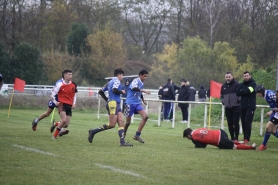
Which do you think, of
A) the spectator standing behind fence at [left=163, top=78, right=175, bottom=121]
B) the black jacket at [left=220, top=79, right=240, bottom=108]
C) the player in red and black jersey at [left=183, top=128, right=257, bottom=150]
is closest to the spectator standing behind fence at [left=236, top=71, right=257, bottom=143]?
the black jacket at [left=220, top=79, right=240, bottom=108]

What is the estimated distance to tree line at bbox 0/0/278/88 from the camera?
177 feet

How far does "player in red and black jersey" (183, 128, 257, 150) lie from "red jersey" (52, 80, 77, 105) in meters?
3.47

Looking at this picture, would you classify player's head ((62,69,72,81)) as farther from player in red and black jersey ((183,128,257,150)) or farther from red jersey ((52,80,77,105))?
player in red and black jersey ((183,128,257,150))

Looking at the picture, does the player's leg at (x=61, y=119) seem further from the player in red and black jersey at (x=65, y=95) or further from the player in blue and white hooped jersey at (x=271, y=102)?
the player in blue and white hooped jersey at (x=271, y=102)

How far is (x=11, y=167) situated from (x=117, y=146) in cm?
510

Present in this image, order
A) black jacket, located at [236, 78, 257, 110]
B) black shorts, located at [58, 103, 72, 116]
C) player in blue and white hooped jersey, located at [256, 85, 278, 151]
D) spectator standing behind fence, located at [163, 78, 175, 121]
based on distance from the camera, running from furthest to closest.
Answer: spectator standing behind fence, located at [163, 78, 175, 121] < black jacket, located at [236, 78, 257, 110] < black shorts, located at [58, 103, 72, 116] < player in blue and white hooped jersey, located at [256, 85, 278, 151]

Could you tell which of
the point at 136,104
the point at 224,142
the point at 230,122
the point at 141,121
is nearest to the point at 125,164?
the point at 224,142

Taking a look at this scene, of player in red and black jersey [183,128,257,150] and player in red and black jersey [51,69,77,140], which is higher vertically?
player in red and black jersey [51,69,77,140]

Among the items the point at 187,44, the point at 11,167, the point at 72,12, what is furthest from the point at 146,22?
the point at 11,167

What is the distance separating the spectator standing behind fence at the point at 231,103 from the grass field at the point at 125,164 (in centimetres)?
252

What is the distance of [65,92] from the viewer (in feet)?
54.9

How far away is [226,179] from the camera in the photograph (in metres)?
9.75

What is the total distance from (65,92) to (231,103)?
4859 mm

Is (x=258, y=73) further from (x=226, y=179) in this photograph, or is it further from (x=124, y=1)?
(x=124, y=1)
